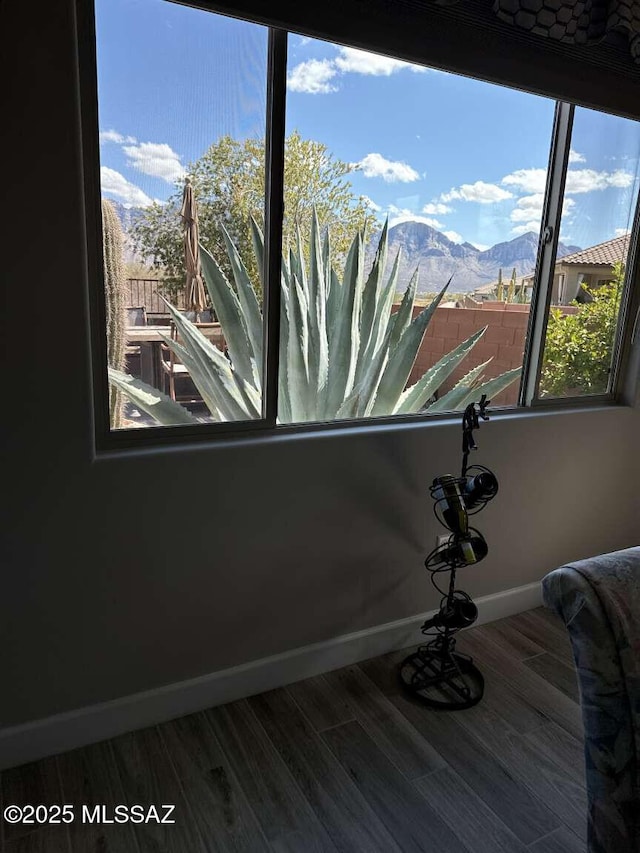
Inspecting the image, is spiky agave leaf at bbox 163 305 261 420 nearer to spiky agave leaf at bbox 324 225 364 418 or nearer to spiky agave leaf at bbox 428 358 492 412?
spiky agave leaf at bbox 324 225 364 418

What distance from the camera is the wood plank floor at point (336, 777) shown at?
4.53 ft

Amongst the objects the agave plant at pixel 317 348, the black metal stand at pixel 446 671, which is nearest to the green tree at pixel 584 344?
the agave plant at pixel 317 348

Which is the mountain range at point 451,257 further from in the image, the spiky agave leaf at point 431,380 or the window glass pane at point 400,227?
the spiky agave leaf at point 431,380

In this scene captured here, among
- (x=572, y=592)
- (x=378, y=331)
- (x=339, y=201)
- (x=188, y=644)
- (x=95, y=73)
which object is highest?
(x=95, y=73)

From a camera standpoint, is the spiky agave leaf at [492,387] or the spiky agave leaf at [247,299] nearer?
the spiky agave leaf at [247,299]

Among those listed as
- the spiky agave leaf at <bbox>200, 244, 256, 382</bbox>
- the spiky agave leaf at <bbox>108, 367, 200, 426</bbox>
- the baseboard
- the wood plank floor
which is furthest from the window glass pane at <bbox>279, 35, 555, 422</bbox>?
the wood plank floor

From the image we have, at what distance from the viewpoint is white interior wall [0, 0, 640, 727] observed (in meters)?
1.31

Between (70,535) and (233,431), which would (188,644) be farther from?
(233,431)

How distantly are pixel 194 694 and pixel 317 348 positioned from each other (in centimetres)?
114

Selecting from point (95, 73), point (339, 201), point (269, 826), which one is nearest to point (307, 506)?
point (269, 826)

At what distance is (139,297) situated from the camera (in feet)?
5.08

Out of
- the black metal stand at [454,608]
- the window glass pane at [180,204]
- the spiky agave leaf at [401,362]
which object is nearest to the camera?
the window glass pane at [180,204]

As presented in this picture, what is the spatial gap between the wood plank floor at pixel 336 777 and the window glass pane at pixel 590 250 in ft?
4.06

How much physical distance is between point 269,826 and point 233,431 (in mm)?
1021
